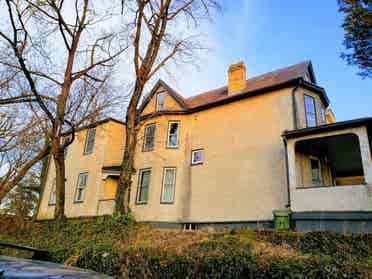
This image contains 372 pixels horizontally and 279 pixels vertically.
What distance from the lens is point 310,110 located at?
Answer: 1478 centimetres

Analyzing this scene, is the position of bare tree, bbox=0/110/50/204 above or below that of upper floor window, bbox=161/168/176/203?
above

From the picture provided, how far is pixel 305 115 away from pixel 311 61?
475 centimetres

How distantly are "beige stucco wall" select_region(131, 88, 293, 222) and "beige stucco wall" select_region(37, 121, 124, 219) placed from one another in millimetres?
2669

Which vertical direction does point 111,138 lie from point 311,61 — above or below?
below

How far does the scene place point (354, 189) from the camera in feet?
33.1

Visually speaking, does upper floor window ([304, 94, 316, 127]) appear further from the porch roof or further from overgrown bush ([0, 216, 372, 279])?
overgrown bush ([0, 216, 372, 279])

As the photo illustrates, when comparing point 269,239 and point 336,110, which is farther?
point 336,110

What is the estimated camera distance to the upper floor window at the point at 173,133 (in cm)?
1741

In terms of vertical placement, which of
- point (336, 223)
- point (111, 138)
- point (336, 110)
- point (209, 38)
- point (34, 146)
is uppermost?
point (209, 38)

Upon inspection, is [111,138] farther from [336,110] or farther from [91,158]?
[336,110]

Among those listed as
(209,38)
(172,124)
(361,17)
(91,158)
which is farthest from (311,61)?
(91,158)

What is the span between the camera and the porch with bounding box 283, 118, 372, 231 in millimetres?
9969

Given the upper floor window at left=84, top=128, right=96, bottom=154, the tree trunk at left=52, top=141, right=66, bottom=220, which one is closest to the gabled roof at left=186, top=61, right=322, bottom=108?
the upper floor window at left=84, top=128, right=96, bottom=154

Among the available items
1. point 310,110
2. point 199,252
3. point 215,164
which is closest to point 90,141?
point 215,164
